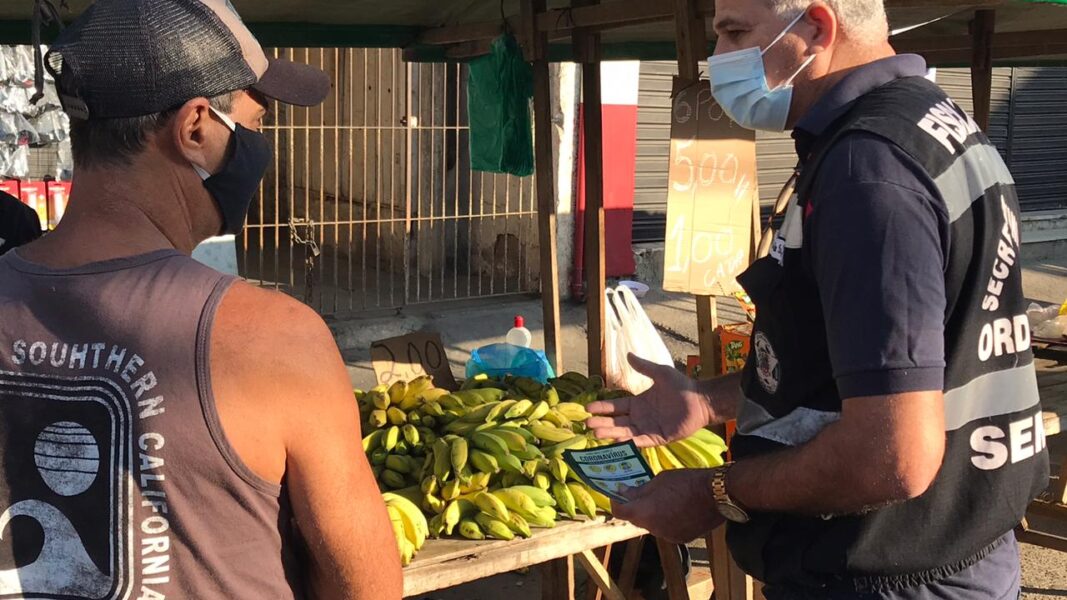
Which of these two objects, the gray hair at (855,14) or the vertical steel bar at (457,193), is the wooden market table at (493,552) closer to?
the gray hair at (855,14)

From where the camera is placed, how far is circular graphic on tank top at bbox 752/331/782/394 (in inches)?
66.3

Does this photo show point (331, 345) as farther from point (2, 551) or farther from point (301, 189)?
point (301, 189)

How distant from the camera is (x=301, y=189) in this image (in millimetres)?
12859

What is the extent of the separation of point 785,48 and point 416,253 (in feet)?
28.8

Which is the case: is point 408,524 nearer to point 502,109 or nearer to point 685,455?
point 685,455

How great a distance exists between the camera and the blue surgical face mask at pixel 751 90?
181 centimetres

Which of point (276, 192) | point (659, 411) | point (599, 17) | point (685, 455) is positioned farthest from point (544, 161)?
point (276, 192)

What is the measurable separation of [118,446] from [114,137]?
1.44ft

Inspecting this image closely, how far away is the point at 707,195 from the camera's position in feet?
11.8

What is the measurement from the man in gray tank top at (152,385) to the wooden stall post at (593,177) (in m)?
3.05

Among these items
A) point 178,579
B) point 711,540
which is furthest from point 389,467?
point 178,579

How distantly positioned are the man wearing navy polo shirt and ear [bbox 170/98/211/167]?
913 millimetres

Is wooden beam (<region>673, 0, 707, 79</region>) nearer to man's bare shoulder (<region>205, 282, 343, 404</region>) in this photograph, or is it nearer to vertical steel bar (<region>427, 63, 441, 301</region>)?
man's bare shoulder (<region>205, 282, 343, 404</region>)

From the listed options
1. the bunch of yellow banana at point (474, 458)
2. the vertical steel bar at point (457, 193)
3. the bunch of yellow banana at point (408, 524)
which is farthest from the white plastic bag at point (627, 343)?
the vertical steel bar at point (457, 193)
